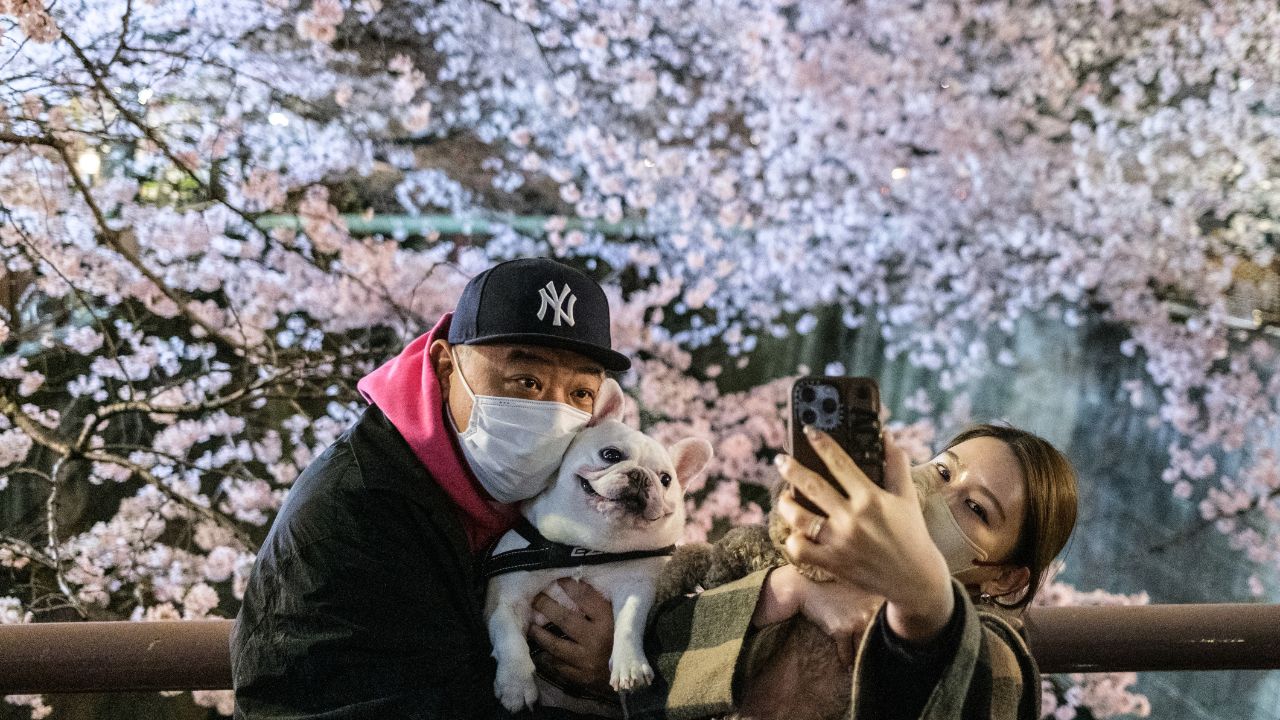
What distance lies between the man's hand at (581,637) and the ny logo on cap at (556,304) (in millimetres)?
560

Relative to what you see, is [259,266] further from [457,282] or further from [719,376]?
[719,376]

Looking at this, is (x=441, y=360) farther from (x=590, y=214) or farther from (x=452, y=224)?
(x=590, y=214)

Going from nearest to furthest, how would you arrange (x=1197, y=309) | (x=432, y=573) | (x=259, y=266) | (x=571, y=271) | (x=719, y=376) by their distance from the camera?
(x=432, y=573) < (x=571, y=271) < (x=259, y=266) < (x=719, y=376) < (x=1197, y=309)

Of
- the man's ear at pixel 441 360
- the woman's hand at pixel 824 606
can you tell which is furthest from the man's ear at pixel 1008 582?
the man's ear at pixel 441 360

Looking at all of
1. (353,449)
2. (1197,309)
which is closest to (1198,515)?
(1197,309)

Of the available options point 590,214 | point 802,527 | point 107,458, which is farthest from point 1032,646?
point 107,458

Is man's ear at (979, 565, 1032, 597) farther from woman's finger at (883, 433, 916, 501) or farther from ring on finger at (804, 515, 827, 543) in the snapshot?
ring on finger at (804, 515, 827, 543)

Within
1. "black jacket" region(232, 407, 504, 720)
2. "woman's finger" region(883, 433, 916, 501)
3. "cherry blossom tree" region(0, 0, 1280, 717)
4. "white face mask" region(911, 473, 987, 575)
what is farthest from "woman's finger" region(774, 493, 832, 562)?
"cherry blossom tree" region(0, 0, 1280, 717)

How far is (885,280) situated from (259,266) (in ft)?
12.1

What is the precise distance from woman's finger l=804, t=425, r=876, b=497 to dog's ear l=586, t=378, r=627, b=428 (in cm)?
70

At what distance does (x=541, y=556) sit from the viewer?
1.77 metres

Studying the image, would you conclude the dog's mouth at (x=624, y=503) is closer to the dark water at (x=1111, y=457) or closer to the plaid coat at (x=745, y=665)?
the plaid coat at (x=745, y=665)

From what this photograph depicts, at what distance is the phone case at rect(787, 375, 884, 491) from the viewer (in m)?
1.35

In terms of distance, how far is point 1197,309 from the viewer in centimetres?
563
